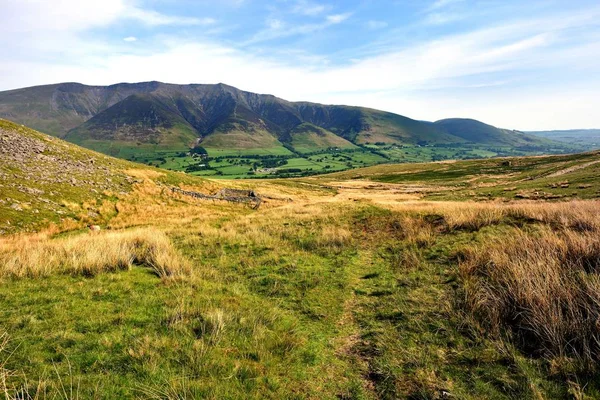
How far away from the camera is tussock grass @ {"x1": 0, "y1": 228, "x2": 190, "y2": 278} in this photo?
10.3 m

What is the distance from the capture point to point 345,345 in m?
7.23

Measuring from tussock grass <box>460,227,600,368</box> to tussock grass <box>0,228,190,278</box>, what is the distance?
1032 centimetres

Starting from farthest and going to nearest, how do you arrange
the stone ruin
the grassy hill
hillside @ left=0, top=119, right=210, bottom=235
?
1. the stone ruin
2. hillside @ left=0, top=119, right=210, bottom=235
3. the grassy hill

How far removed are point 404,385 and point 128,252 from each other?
1177 cm

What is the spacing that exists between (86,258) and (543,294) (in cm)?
1495

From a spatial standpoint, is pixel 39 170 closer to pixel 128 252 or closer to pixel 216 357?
pixel 128 252

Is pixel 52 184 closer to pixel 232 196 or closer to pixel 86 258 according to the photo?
pixel 86 258

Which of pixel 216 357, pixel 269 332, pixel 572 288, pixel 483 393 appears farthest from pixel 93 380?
pixel 572 288

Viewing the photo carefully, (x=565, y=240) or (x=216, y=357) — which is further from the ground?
(x=565, y=240)

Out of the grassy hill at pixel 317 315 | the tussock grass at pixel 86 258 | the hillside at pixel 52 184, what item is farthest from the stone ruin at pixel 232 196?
the tussock grass at pixel 86 258

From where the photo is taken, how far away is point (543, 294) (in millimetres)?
6980

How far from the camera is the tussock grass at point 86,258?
10336 mm

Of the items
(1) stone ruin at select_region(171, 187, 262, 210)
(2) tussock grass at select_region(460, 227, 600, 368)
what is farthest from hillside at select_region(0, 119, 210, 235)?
(2) tussock grass at select_region(460, 227, 600, 368)

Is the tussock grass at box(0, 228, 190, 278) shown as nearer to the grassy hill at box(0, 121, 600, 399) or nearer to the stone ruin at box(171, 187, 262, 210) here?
the grassy hill at box(0, 121, 600, 399)
